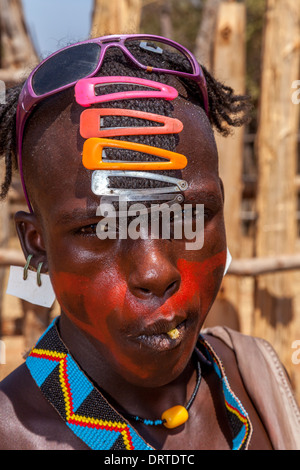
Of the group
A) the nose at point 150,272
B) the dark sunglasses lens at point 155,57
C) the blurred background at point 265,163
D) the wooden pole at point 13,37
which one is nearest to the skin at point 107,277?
the nose at point 150,272

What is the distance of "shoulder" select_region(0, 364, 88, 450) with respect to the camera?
4.50ft

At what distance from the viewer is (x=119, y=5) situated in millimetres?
3955

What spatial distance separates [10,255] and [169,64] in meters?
2.27

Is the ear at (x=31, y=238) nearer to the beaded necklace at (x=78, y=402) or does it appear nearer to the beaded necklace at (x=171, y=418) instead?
the beaded necklace at (x=78, y=402)

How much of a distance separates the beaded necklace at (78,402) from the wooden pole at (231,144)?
2.45m

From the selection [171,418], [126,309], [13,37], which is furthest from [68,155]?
[13,37]

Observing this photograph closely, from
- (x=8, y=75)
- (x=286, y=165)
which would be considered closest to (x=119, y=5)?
(x=8, y=75)

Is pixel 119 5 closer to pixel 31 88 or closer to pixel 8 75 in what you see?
pixel 8 75

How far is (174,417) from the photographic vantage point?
4.93ft

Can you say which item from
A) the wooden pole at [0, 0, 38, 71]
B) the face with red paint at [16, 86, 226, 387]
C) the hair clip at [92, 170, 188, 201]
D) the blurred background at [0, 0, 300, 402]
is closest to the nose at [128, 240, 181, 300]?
the face with red paint at [16, 86, 226, 387]

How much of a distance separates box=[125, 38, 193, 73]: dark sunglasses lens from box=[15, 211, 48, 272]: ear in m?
0.52

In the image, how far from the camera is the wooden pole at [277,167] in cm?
407

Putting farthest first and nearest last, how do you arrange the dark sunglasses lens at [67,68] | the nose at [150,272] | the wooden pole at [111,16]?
1. the wooden pole at [111,16]
2. the dark sunglasses lens at [67,68]
3. the nose at [150,272]

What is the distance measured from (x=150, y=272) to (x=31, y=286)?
0.52 metres
